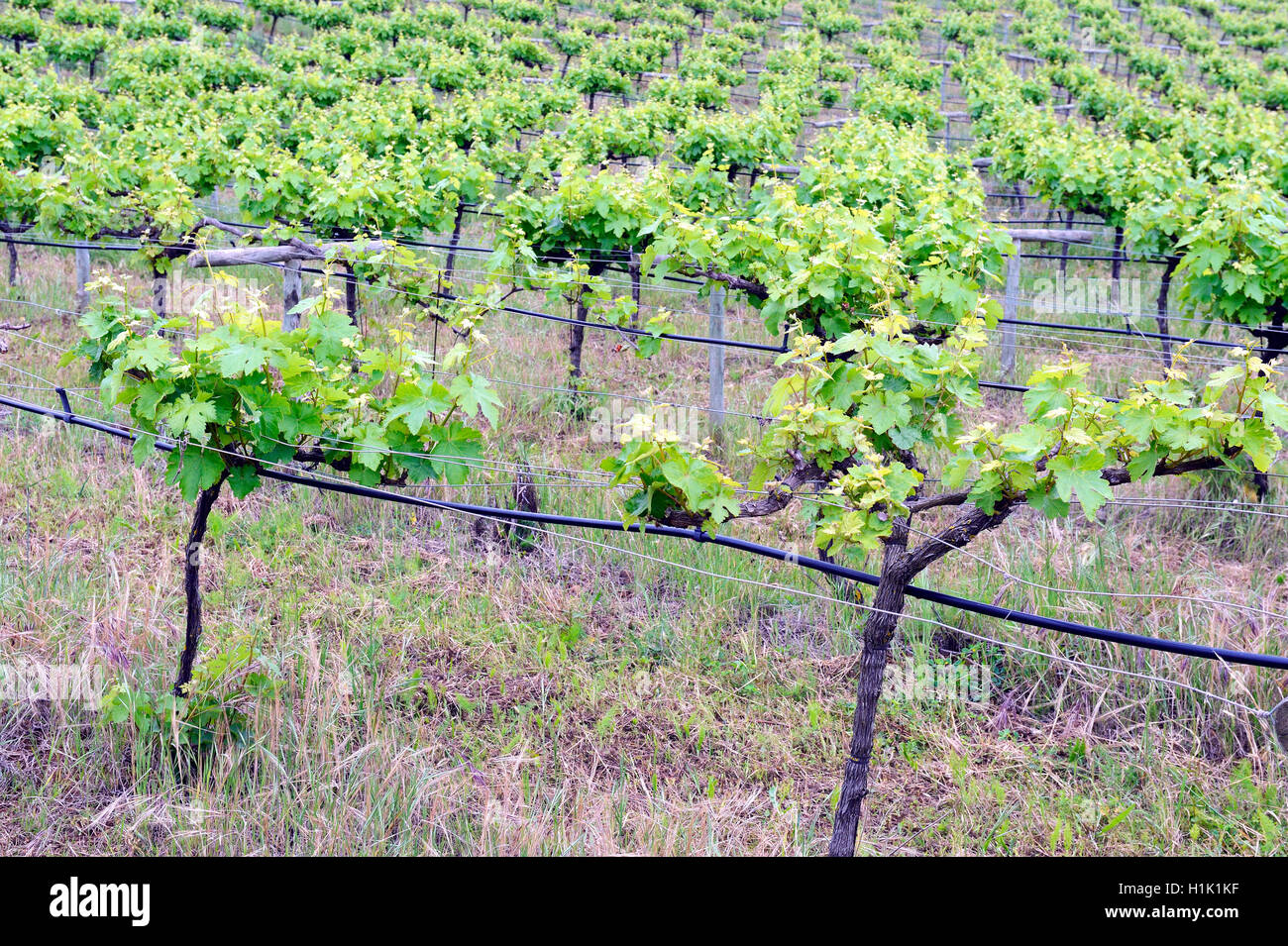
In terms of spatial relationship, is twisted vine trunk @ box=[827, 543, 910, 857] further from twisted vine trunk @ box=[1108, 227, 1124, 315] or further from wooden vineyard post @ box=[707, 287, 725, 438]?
twisted vine trunk @ box=[1108, 227, 1124, 315]

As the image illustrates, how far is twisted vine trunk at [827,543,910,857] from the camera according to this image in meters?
3.19

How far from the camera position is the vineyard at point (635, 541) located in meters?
3.26

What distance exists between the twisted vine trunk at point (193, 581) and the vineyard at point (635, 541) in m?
0.03

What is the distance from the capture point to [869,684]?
324 centimetres

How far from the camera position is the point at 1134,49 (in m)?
27.3

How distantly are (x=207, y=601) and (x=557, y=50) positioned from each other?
958 inches

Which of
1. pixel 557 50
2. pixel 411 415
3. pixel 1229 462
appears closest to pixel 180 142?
pixel 411 415

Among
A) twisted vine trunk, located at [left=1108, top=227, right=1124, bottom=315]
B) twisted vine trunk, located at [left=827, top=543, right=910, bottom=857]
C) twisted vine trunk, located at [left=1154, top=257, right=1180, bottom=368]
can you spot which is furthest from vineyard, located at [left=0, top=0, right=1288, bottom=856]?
twisted vine trunk, located at [left=1108, top=227, right=1124, bottom=315]

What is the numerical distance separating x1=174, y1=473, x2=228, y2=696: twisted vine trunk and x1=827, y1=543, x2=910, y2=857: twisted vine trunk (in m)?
2.15

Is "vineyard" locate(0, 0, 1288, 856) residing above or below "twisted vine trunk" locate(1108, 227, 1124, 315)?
below

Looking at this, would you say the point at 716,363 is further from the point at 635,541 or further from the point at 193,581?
the point at 193,581

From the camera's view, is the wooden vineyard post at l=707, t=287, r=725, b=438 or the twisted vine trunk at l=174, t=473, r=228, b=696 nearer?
the twisted vine trunk at l=174, t=473, r=228, b=696

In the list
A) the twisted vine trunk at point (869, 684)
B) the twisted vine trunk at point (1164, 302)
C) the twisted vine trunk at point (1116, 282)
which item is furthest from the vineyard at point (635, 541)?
the twisted vine trunk at point (1116, 282)
